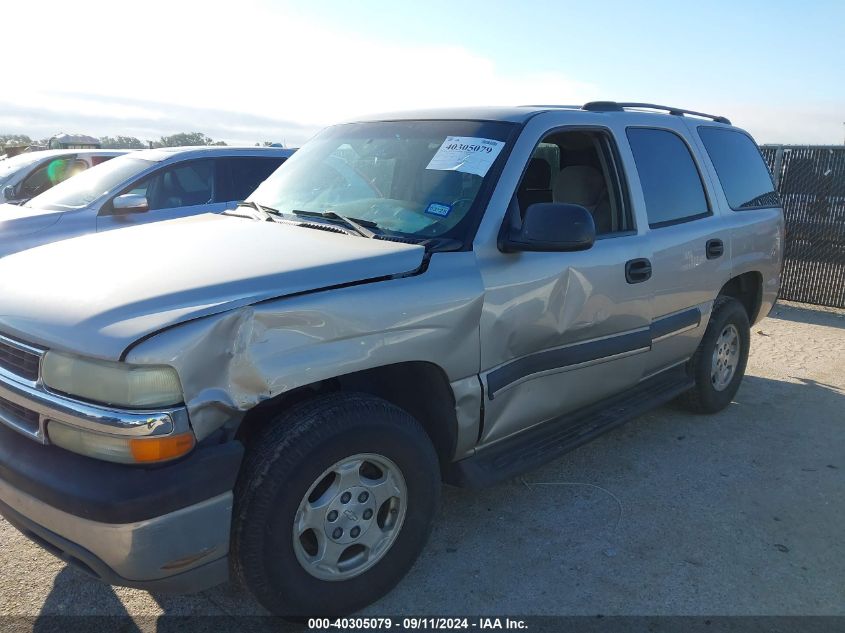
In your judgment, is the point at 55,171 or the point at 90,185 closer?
the point at 90,185

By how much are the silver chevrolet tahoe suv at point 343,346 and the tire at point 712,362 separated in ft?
1.73

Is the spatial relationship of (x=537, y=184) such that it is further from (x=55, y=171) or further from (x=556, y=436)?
(x=55, y=171)

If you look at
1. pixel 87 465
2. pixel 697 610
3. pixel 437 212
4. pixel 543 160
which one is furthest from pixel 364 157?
pixel 697 610

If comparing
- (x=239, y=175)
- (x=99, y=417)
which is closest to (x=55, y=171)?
(x=239, y=175)

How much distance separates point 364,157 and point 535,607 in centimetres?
226

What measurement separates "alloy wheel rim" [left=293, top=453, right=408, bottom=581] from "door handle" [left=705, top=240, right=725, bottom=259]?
265 centimetres

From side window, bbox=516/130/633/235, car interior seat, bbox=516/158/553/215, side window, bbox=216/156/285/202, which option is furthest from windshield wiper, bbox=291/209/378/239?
side window, bbox=216/156/285/202

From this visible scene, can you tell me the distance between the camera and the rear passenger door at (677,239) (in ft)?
12.6

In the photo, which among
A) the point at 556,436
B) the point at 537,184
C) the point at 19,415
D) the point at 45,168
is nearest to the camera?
the point at 19,415

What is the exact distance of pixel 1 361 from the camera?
7.84ft

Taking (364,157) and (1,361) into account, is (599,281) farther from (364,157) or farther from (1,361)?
(1,361)

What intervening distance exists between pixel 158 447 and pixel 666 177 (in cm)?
326

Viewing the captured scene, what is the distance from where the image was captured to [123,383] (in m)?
2.02

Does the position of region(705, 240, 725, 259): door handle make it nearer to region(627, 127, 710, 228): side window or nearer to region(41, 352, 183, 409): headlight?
region(627, 127, 710, 228): side window
